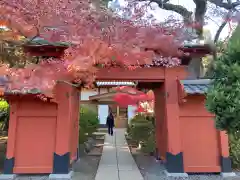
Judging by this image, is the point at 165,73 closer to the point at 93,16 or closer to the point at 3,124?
the point at 93,16

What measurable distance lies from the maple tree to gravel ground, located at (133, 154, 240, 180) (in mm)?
3470

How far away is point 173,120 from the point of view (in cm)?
728

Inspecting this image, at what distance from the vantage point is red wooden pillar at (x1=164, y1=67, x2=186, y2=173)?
277 inches

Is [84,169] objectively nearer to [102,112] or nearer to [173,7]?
[173,7]

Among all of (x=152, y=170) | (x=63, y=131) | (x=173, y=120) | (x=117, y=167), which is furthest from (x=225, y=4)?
(x=63, y=131)

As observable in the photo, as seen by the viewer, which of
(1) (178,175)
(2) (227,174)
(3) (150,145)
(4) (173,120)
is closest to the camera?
(1) (178,175)

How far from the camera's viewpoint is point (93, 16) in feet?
18.1

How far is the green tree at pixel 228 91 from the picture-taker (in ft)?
12.3

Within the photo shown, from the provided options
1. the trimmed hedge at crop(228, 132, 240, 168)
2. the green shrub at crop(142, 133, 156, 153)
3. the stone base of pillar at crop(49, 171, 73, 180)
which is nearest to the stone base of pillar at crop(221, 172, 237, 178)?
the trimmed hedge at crop(228, 132, 240, 168)

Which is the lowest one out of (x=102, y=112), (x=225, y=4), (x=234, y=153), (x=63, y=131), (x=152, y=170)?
(x=152, y=170)

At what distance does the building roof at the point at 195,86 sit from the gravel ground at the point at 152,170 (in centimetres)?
254

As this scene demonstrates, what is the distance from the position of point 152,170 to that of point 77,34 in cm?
498

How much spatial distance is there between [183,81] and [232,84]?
11.9 ft

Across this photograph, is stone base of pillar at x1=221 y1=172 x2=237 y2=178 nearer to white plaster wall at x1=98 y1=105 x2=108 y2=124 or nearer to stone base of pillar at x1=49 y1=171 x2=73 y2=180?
stone base of pillar at x1=49 y1=171 x2=73 y2=180
